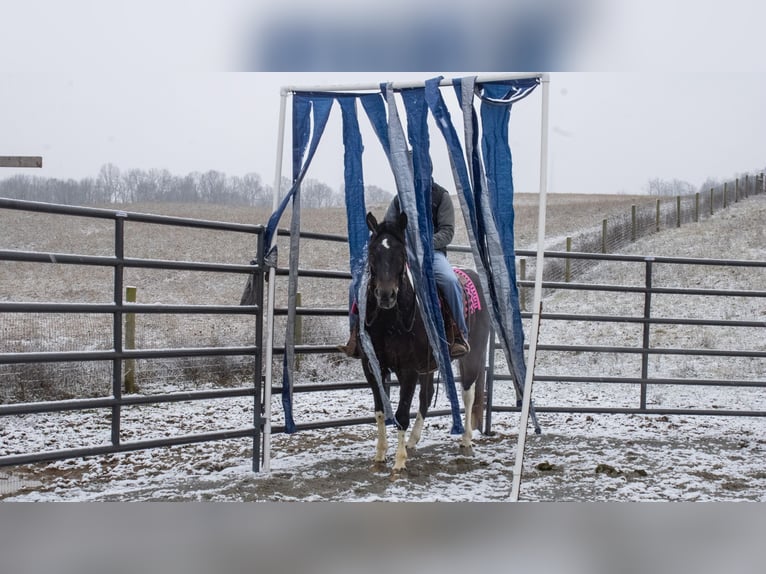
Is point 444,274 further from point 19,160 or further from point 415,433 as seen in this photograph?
point 19,160

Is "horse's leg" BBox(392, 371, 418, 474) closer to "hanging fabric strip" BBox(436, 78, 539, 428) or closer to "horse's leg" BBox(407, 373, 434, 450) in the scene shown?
"horse's leg" BBox(407, 373, 434, 450)

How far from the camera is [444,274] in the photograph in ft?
13.5

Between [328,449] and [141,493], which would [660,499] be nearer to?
[328,449]

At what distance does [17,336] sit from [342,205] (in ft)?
13.4

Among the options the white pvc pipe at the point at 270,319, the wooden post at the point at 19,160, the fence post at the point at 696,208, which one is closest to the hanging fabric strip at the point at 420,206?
the white pvc pipe at the point at 270,319

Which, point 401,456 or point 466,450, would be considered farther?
point 466,450

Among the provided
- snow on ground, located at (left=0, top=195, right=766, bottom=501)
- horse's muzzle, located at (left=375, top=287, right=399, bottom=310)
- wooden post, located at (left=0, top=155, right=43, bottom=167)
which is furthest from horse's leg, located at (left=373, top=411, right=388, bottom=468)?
wooden post, located at (left=0, top=155, right=43, bottom=167)

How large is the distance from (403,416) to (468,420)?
2.95ft

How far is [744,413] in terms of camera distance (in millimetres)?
5484

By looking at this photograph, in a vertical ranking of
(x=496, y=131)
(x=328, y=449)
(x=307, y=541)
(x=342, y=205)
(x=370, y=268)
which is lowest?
(x=328, y=449)

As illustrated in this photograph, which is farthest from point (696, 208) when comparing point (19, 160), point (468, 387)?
point (19, 160)

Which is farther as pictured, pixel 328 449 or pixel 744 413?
pixel 744 413

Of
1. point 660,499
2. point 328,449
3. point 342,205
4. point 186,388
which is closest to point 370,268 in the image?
point 342,205

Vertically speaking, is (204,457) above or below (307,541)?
below
